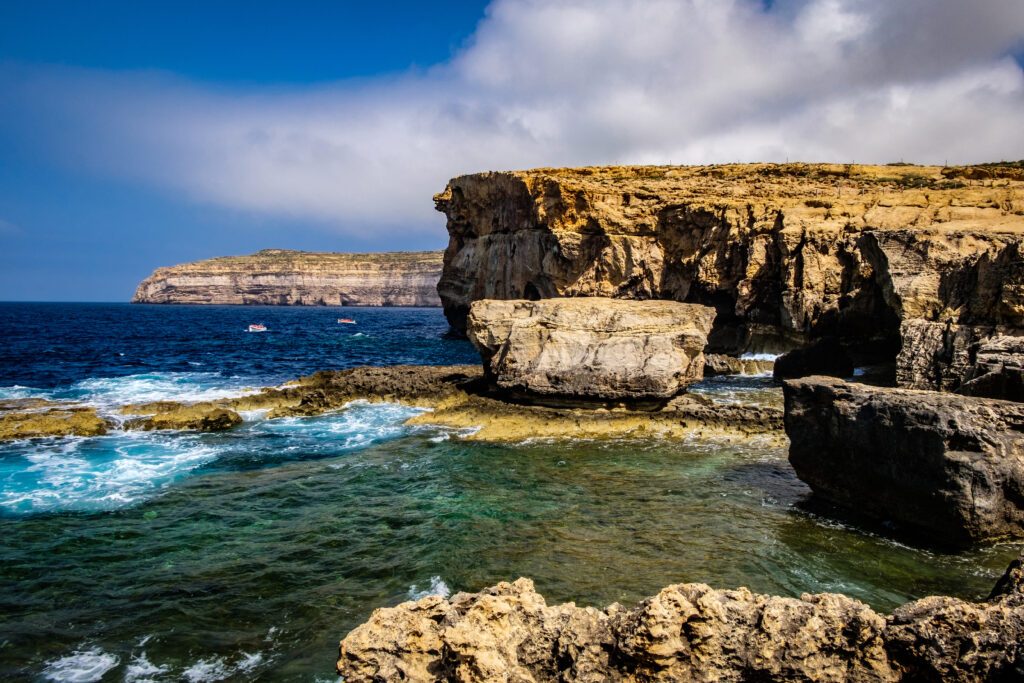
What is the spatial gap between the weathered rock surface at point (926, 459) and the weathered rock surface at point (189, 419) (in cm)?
1976

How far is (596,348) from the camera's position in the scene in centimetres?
2088

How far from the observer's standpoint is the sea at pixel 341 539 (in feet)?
26.7

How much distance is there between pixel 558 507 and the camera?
41.5ft

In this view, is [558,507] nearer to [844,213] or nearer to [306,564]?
[306,564]

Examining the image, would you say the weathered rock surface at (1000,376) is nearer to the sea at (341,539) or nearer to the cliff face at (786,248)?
the sea at (341,539)

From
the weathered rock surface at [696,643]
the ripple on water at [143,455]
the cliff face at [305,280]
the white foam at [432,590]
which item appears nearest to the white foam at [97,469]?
the ripple on water at [143,455]

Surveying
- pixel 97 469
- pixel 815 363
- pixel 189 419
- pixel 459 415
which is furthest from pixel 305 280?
pixel 97 469

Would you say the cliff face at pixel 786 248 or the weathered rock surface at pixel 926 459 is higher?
the cliff face at pixel 786 248

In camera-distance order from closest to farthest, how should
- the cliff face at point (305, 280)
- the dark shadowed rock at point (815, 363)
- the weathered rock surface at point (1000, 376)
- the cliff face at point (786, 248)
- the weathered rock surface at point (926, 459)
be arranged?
the weathered rock surface at point (926, 459) < the weathered rock surface at point (1000, 376) < the cliff face at point (786, 248) < the dark shadowed rock at point (815, 363) < the cliff face at point (305, 280)

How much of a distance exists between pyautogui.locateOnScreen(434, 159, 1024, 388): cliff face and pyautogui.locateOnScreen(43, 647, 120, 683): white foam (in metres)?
22.5

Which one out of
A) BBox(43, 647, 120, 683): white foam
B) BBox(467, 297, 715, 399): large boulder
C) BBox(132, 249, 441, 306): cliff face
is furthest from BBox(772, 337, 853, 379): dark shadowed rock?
BBox(132, 249, 441, 306): cliff face

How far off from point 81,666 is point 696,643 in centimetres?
765

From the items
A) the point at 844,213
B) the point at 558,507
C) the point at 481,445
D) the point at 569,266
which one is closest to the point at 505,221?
the point at 569,266

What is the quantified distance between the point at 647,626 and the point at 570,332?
16895 mm
